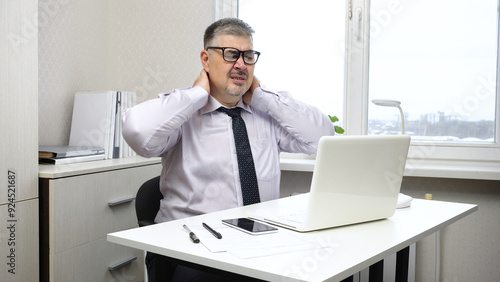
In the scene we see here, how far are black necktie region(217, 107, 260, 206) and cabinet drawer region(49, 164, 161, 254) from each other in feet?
2.31

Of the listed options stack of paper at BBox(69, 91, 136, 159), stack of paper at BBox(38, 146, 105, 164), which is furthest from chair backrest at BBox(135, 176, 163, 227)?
stack of paper at BBox(69, 91, 136, 159)

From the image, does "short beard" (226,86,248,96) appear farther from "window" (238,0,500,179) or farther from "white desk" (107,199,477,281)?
"window" (238,0,500,179)

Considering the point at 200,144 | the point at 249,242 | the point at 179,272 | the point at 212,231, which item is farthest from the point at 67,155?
the point at 249,242

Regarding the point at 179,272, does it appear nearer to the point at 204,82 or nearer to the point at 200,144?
the point at 200,144

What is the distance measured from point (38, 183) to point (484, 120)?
2151 millimetres

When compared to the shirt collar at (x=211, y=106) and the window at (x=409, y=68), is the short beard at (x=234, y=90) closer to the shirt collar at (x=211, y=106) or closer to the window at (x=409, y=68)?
the shirt collar at (x=211, y=106)

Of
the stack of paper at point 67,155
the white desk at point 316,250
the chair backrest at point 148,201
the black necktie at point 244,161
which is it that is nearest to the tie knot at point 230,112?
the black necktie at point 244,161

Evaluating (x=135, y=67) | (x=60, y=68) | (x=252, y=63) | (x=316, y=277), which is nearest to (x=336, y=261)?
(x=316, y=277)

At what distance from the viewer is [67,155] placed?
2193mm

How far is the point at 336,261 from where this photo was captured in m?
1.03

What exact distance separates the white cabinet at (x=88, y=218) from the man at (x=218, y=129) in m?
0.43

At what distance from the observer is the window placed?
2.44 m

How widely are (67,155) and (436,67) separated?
1902 millimetres

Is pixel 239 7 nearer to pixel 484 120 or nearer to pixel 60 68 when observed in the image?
pixel 60 68
